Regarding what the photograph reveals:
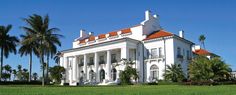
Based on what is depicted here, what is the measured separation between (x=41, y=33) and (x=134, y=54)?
17.1m

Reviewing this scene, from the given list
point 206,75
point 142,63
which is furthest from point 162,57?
point 206,75

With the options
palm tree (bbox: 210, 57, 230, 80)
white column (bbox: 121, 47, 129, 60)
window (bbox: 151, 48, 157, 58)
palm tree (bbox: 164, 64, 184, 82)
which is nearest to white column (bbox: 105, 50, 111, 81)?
white column (bbox: 121, 47, 129, 60)

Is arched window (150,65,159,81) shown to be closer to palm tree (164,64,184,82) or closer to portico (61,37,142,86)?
portico (61,37,142,86)

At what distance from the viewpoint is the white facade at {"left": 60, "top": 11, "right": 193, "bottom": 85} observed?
203 feet

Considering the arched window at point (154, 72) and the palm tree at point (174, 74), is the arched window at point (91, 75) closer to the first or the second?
the arched window at point (154, 72)

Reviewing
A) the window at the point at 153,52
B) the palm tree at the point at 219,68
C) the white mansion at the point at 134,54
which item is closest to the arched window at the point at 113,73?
the white mansion at the point at 134,54

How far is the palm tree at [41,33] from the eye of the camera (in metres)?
57.2

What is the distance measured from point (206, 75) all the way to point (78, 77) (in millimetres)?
30982

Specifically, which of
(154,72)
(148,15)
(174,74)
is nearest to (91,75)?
(154,72)

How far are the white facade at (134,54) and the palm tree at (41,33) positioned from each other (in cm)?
1095

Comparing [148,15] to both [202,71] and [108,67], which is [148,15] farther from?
[202,71]

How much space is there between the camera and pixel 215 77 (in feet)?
157

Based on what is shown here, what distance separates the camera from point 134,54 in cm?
6550

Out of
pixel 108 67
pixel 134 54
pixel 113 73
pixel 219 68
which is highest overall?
pixel 134 54
